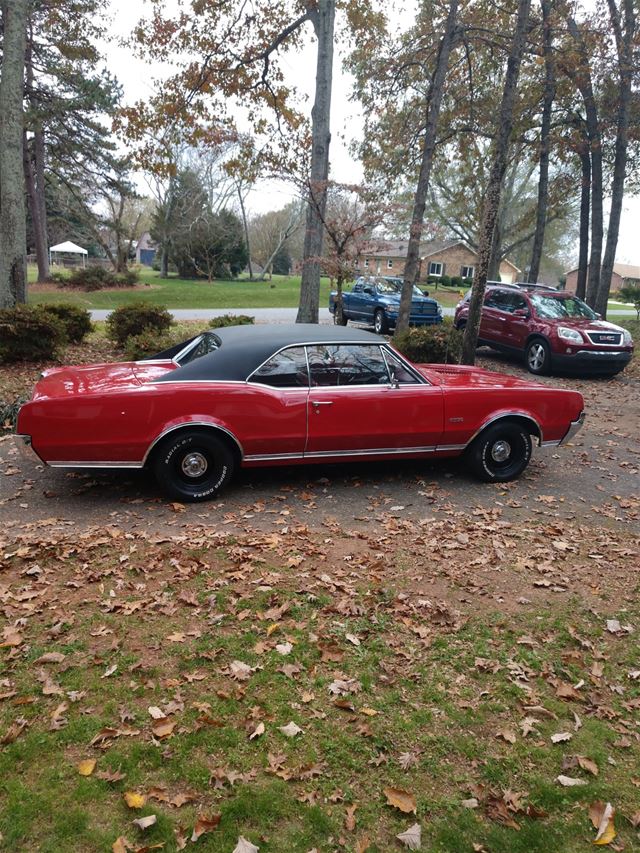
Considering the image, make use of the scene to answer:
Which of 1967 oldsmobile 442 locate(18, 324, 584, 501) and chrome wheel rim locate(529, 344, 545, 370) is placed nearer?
1967 oldsmobile 442 locate(18, 324, 584, 501)

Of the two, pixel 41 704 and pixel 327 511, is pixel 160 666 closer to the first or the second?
pixel 41 704

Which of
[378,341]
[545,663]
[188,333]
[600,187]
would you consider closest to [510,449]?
[378,341]

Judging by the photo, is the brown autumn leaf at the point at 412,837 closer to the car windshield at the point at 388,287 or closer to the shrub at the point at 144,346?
the shrub at the point at 144,346

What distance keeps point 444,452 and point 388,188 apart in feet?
38.6

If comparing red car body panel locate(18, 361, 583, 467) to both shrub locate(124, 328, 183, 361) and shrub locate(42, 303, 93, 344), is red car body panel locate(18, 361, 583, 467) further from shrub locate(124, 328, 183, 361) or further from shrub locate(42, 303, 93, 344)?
shrub locate(42, 303, 93, 344)

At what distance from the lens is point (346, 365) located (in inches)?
226

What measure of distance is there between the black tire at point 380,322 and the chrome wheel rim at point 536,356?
6768 millimetres

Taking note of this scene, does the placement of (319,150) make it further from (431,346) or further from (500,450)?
(500,450)

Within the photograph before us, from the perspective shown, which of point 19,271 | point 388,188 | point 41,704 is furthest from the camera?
point 388,188

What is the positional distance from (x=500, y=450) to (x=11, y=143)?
34.1ft

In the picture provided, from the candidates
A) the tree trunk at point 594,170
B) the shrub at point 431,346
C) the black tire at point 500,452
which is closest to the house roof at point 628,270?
the tree trunk at point 594,170

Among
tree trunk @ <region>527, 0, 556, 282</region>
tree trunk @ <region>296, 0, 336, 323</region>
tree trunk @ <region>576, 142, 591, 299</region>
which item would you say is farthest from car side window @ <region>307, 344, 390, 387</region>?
tree trunk @ <region>576, 142, 591, 299</region>

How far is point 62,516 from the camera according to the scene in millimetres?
5105

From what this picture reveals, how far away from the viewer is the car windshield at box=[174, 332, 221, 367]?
577 cm
